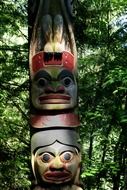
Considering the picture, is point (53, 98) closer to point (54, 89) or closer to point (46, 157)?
point (54, 89)

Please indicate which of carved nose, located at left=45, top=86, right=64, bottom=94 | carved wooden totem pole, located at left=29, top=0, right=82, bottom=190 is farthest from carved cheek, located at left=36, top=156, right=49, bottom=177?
carved nose, located at left=45, top=86, right=64, bottom=94

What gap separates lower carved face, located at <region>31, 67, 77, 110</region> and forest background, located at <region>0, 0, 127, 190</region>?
0.97 metres

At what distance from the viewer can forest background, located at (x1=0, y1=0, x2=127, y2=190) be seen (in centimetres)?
877

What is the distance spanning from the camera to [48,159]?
6094 millimetres

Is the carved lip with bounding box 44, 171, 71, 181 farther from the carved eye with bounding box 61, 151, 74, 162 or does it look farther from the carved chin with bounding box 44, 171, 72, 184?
the carved eye with bounding box 61, 151, 74, 162

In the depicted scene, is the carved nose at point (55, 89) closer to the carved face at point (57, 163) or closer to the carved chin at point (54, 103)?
the carved chin at point (54, 103)

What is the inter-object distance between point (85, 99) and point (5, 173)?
3.43 metres

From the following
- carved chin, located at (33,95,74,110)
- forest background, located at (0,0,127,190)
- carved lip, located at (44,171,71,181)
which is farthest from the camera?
forest background, located at (0,0,127,190)

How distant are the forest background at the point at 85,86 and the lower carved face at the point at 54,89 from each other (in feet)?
3.19

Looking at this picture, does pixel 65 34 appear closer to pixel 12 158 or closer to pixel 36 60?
pixel 36 60

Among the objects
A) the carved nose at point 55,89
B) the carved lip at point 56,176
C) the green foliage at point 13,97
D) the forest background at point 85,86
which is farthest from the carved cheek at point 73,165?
the green foliage at point 13,97

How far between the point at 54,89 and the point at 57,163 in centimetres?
105

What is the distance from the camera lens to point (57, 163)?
604 centimetres

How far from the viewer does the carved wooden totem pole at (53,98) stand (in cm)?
608
